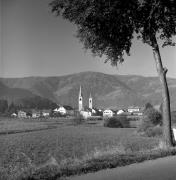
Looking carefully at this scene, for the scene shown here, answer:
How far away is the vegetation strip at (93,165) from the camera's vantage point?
1055 centimetres

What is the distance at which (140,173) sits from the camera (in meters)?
11.0

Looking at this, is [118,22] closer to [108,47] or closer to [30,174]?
[108,47]

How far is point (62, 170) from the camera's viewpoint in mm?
11281

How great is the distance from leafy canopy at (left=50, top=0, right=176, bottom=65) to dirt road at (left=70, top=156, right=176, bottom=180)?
25.9 ft

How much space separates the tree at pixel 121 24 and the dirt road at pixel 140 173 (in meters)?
6.49

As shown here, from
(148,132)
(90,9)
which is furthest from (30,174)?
(148,132)

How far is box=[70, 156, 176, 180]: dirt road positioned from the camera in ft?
33.7

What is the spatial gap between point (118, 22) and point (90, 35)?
5.26ft

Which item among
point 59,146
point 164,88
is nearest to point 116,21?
point 164,88

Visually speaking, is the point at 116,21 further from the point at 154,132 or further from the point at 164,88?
the point at 154,132

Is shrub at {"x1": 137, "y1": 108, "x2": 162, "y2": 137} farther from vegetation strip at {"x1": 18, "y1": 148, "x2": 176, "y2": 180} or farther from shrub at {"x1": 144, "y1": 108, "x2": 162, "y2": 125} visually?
vegetation strip at {"x1": 18, "y1": 148, "x2": 176, "y2": 180}

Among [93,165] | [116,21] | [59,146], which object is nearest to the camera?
[93,165]

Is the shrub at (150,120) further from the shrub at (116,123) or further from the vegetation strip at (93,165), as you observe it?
the vegetation strip at (93,165)

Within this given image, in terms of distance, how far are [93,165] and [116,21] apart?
8822 millimetres
